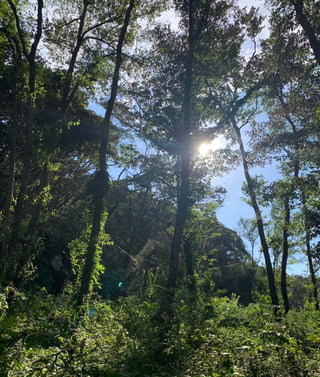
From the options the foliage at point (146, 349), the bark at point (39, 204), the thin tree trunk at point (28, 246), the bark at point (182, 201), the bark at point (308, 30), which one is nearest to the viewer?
the foliage at point (146, 349)

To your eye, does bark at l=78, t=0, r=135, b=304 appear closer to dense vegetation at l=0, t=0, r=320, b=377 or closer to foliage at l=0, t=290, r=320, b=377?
dense vegetation at l=0, t=0, r=320, b=377

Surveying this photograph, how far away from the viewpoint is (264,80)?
1365 cm

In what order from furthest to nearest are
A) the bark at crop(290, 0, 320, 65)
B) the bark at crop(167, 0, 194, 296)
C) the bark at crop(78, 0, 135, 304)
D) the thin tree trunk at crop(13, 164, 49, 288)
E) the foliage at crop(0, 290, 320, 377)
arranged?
the bark at crop(78, 0, 135, 304)
the thin tree trunk at crop(13, 164, 49, 288)
the bark at crop(167, 0, 194, 296)
the bark at crop(290, 0, 320, 65)
the foliage at crop(0, 290, 320, 377)

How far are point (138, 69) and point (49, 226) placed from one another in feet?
38.9

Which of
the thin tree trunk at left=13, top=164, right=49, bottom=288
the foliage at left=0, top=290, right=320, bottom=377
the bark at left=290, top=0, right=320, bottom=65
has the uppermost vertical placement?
the bark at left=290, top=0, right=320, bottom=65

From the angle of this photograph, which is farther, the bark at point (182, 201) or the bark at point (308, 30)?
the bark at point (182, 201)

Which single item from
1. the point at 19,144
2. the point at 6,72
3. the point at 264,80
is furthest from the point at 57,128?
the point at 264,80

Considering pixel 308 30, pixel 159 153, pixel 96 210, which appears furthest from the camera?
pixel 159 153

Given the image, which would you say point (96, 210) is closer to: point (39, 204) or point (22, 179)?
point (39, 204)

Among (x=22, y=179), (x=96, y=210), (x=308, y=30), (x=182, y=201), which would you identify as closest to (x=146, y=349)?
(x=182, y=201)

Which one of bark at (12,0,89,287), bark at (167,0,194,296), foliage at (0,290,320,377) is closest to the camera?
foliage at (0,290,320,377)

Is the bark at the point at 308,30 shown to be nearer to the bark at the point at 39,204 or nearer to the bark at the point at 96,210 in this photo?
the bark at the point at 96,210

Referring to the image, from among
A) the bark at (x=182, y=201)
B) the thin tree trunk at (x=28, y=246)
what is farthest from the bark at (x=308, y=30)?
the thin tree trunk at (x=28, y=246)

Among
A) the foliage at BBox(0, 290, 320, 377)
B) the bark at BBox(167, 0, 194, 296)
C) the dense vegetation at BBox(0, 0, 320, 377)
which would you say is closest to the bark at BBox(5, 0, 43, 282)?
the dense vegetation at BBox(0, 0, 320, 377)
